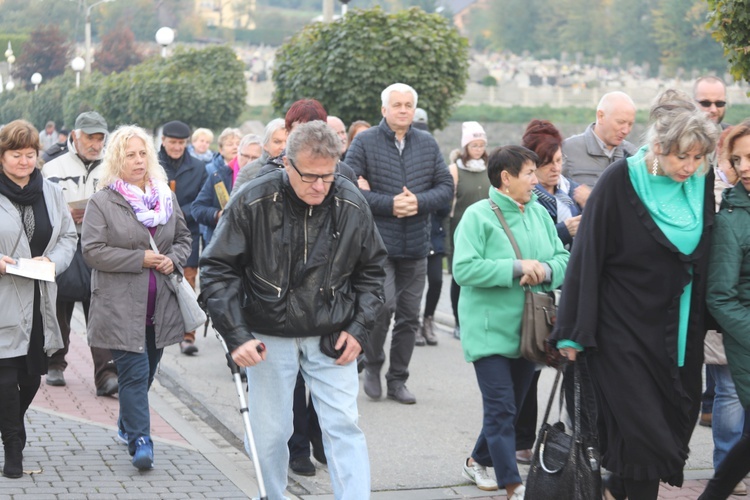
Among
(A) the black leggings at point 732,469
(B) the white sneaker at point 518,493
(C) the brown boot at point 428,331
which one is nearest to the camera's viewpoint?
(A) the black leggings at point 732,469

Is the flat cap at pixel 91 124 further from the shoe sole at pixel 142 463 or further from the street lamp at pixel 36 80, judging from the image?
the street lamp at pixel 36 80

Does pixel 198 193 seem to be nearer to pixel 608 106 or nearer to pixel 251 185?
pixel 608 106

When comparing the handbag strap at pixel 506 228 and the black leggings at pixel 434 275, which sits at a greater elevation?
the handbag strap at pixel 506 228

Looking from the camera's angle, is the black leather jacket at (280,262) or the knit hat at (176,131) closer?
the black leather jacket at (280,262)

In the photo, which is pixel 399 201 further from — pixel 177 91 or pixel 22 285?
pixel 177 91

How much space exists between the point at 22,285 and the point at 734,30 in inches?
194

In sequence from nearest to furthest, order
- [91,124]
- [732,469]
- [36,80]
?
[732,469], [91,124], [36,80]

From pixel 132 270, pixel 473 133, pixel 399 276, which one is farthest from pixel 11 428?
pixel 473 133

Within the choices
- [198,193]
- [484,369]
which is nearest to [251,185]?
[484,369]

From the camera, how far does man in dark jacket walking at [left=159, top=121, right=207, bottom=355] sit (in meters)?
10.2

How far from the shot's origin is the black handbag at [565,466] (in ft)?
15.9

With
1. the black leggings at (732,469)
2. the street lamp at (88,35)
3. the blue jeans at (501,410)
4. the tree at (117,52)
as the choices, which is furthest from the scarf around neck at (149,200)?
the tree at (117,52)

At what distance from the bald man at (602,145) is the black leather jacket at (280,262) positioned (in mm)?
2930

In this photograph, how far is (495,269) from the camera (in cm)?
575
